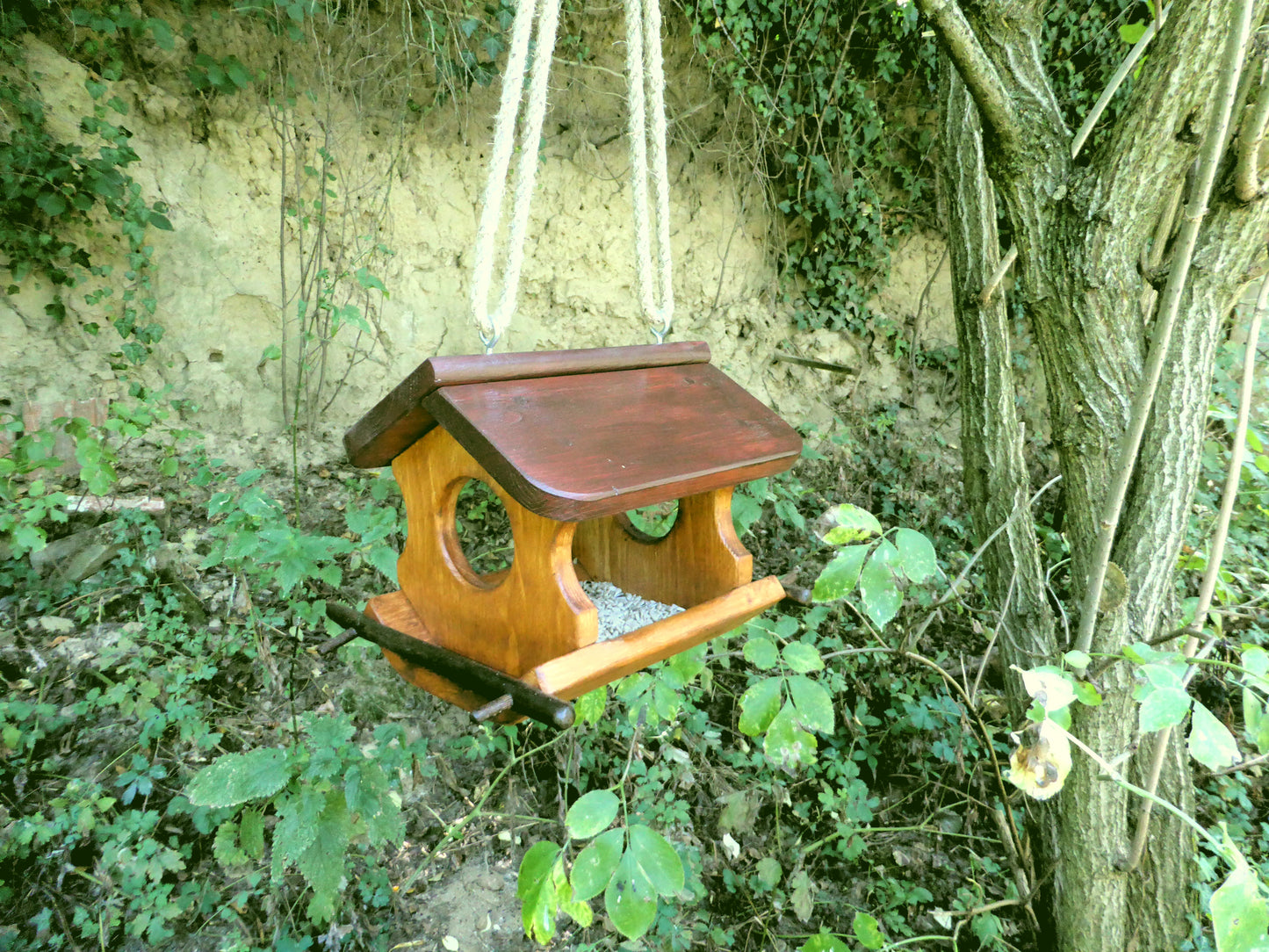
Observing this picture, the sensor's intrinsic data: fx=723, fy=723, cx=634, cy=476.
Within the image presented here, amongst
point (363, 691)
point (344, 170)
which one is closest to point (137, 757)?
point (363, 691)

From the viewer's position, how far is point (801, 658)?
136 centimetres

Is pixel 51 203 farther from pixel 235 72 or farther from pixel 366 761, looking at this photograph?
pixel 366 761

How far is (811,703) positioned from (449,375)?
0.84 m

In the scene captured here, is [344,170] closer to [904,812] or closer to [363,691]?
[363,691]

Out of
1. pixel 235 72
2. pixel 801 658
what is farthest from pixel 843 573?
pixel 235 72

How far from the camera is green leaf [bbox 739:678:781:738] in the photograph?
129 cm

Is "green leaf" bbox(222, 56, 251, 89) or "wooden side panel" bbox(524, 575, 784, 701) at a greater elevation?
"green leaf" bbox(222, 56, 251, 89)

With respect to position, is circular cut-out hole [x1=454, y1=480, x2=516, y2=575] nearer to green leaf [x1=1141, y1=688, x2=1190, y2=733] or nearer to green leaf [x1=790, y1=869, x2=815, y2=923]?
green leaf [x1=790, y1=869, x2=815, y2=923]

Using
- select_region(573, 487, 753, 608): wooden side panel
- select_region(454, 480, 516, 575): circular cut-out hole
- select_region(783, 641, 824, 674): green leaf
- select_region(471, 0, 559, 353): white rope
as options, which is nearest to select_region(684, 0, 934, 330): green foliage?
select_region(454, 480, 516, 575): circular cut-out hole

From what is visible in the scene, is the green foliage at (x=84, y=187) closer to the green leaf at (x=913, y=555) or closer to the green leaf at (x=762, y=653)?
the green leaf at (x=762, y=653)

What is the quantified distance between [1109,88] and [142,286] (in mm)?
3103

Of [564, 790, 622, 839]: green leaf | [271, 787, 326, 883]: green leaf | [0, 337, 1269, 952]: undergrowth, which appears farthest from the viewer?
[0, 337, 1269, 952]: undergrowth

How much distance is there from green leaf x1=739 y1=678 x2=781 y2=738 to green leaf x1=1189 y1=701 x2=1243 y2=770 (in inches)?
23.6

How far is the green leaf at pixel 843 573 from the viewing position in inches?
49.3
